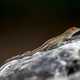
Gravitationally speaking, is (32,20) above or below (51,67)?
below

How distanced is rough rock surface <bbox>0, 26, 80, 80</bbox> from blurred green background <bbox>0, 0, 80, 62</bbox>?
7.70ft

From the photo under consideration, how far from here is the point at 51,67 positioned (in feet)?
2.47

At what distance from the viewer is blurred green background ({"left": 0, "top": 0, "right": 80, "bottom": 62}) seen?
3.27m

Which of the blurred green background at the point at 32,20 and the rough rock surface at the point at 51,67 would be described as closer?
the rough rock surface at the point at 51,67

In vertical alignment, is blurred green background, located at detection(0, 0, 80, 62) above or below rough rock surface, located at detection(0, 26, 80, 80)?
below

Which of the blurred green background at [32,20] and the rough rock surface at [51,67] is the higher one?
the rough rock surface at [51,67]

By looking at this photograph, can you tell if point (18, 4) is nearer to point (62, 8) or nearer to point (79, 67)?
point (62, 8)

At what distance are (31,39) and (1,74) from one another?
2.42 meters

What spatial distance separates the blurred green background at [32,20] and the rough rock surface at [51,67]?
2348 millimetres

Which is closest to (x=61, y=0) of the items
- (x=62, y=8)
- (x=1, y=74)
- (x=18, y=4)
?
(x=62, y=8)

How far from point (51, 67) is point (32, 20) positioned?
272cm

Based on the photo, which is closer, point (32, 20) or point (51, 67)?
point (51, 67)

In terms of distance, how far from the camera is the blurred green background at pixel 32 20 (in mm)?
3274

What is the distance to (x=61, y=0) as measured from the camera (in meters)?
3.16
